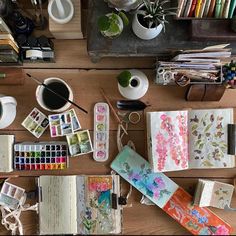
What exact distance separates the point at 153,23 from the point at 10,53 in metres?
0.33

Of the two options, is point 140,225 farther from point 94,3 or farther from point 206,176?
point 94,3

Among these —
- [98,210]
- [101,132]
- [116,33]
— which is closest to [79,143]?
[101,132]

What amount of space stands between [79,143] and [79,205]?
0.48 ft

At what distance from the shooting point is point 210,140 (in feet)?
2.97

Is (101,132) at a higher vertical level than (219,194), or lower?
higher

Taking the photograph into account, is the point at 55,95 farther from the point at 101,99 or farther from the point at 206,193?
the point at 206,193

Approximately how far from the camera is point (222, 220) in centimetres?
92

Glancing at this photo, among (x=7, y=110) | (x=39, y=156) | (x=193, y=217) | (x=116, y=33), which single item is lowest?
(x=193, y=217)

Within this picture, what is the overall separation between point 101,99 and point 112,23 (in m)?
0.21

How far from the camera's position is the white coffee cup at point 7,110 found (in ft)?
2.85

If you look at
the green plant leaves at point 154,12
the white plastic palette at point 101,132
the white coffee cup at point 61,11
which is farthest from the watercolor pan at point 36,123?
the green plant leaves at point 154,12

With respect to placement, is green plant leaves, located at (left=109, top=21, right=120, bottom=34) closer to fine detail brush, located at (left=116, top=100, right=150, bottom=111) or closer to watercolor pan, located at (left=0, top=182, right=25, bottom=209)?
fine detail brush, located at (left=116, top=100, right=150, bottom=111)

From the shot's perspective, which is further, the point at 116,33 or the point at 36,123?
the point at 36,123

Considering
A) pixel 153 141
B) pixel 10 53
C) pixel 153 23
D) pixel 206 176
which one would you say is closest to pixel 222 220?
pixel 206 176
